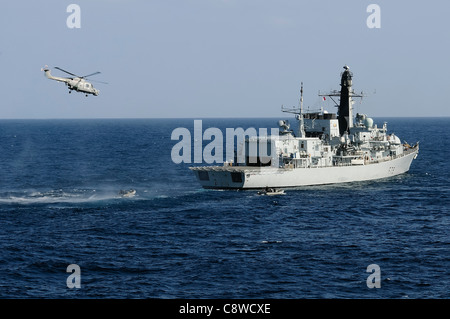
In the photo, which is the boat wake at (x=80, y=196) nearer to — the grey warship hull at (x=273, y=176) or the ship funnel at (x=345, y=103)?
the grey warship hull at (x=273, y=176)

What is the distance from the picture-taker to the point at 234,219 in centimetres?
6688

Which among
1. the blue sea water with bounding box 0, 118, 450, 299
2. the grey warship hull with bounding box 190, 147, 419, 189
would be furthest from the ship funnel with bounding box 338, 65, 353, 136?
the blue sea water with bounding box 0, 118, 450, 299

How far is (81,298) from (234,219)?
28.0 meters

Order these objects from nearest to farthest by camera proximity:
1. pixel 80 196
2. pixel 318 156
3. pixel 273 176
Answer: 1. pixel 80 196
2. pixel 273 176
3. pixel 318 156

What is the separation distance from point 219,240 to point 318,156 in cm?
3764

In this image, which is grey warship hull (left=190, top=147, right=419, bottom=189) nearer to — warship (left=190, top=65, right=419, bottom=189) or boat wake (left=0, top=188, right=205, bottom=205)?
warship (left=190, top=65, right=419, bottom=189)

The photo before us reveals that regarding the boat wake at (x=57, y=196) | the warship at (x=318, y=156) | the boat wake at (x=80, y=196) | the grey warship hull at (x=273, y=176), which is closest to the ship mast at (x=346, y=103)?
the warship at (x=318, y=156)

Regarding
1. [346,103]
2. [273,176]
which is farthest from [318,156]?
[346,103]

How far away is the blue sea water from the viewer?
44281 millimetres

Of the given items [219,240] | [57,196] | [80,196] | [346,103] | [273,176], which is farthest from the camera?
[346,103]

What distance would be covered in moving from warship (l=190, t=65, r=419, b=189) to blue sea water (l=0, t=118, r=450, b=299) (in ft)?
7.46

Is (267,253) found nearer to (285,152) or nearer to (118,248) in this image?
(118,248)

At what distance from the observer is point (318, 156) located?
91000 millimetres

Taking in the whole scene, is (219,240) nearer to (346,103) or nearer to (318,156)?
(318,156)
